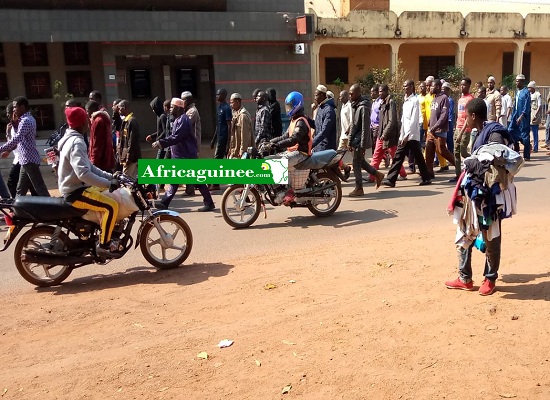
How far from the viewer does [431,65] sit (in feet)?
79.6

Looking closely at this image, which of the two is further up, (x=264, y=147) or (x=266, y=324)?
(x=264, y=147)

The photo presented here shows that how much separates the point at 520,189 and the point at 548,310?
611cm

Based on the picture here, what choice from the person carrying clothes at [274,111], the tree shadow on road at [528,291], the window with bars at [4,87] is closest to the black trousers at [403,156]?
the person carrying clothes at [274,111]

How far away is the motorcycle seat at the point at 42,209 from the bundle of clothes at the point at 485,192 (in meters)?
3.60

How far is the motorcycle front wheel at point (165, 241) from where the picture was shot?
20.0 ft

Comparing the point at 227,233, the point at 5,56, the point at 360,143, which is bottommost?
the point at 227,233

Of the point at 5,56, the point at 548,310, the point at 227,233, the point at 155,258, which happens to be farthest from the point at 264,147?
the point at 5,56

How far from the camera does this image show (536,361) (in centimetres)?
381

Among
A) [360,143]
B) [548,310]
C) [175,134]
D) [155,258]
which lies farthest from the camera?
[360,143]

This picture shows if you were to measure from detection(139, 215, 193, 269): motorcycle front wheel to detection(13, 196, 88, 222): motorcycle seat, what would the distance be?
83cm

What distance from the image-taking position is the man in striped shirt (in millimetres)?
8328

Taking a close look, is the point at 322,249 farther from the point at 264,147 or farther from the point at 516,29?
the point at 516,29

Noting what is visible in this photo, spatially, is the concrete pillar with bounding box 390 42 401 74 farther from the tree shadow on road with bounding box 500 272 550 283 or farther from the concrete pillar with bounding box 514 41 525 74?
the tree shadow on road with bounding box 500 272 550 283

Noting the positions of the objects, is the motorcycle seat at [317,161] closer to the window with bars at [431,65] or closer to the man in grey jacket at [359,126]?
the man in grey jacket at [359,126]
